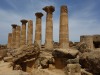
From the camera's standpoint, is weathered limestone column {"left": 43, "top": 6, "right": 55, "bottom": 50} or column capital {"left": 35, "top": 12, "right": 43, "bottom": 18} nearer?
weathered limestone column {"left": 43, "top": 6, "right": 55, "bottom": 50}

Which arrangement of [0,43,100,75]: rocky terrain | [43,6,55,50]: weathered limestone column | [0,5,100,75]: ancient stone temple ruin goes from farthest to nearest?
[43,6,55,50]: weathered limestone column → [0,5,100,75]: ancient stone temple ruin → [0,43,100,75]: rocky terrain

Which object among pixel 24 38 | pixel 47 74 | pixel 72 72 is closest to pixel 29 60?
pixel 47 74

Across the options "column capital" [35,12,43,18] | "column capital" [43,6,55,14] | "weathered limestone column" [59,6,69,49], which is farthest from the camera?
"column capital" [35,12,43,18]

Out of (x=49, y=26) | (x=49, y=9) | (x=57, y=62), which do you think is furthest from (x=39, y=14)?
(x=57, y=62)

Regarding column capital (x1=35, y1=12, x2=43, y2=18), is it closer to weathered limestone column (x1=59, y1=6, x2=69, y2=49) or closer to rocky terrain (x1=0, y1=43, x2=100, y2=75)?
weathered limestone column (x1=59, y1=6, x2=69, y2=49)

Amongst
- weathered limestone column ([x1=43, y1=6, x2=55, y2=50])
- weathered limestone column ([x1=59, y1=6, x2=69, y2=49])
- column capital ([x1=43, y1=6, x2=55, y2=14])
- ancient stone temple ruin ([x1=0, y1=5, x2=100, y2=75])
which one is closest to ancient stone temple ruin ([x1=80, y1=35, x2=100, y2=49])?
ancient stone temple ruin ([x1=0, y1=5, x2=100, y2=75])

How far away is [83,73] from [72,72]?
26.2 inches

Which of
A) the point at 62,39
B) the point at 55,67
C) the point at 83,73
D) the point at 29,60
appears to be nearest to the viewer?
the point at 83,73

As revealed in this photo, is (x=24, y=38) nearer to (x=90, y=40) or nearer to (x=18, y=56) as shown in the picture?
(x=90, y=40)

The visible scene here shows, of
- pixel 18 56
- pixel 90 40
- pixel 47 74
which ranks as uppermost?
pixel 90 40

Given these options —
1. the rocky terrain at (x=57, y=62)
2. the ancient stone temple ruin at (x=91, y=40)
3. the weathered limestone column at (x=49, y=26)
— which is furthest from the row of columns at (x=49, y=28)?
the rocky terrain at (x=57, y=62)

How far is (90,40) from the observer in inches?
997

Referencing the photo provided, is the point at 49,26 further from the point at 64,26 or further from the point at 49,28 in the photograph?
the point at 64,26

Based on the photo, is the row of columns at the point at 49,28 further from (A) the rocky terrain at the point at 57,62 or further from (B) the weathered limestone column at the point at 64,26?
(A) the rocky terrain at the point at 57,62
